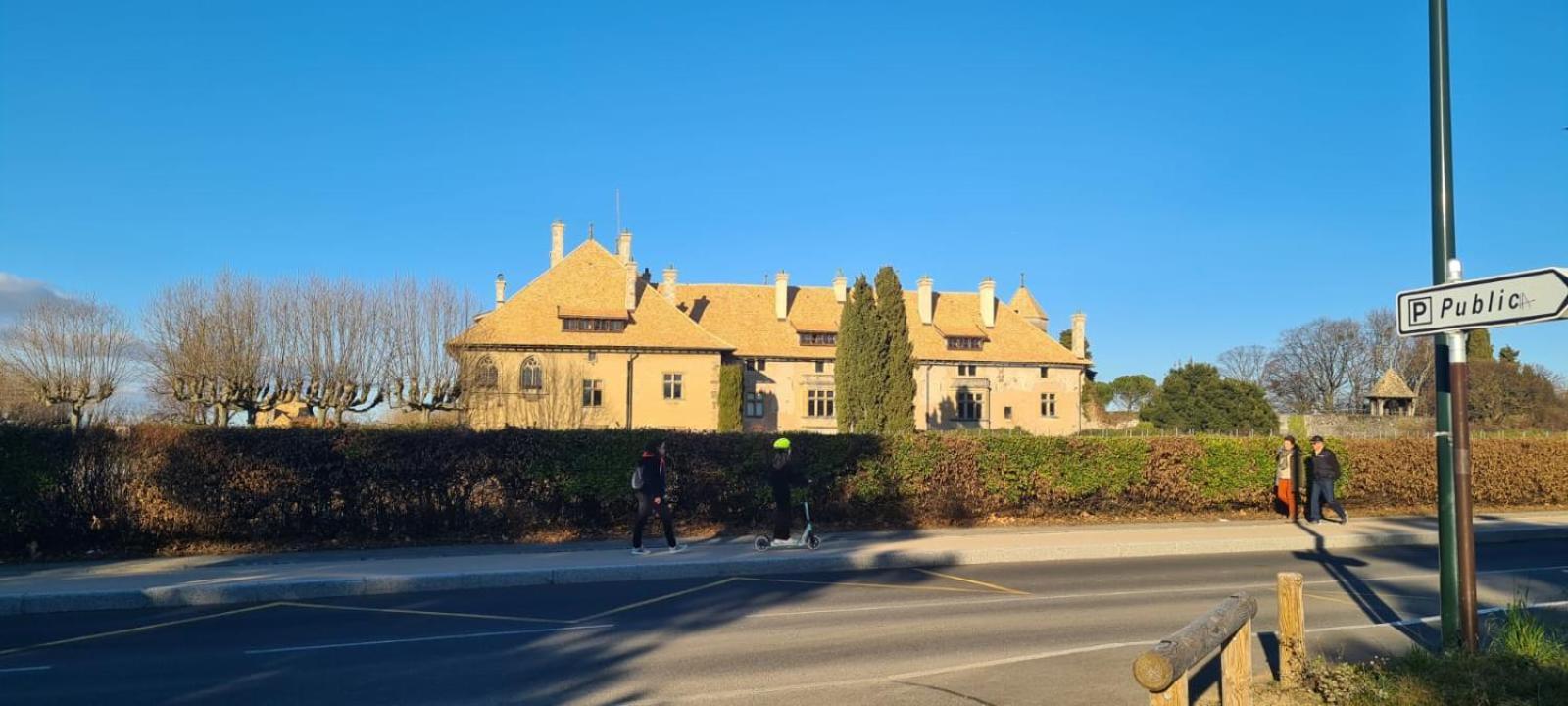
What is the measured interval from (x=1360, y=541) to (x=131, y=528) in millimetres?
19099

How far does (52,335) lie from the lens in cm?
4047

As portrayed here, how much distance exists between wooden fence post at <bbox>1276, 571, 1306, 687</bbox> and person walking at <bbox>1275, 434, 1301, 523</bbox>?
15065mm

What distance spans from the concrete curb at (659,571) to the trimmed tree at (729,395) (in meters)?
40.3

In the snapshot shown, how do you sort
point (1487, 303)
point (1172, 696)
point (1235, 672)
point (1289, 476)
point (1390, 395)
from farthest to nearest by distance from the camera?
point (1390, 395) < point (1289, 476) < point (1487, 303) < point (1235, 672) < point (1172, 696)

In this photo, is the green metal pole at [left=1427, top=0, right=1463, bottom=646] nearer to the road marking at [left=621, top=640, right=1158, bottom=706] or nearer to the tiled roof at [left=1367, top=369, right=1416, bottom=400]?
the road marking at [left=621, top=640, right=1158, bottom=706]

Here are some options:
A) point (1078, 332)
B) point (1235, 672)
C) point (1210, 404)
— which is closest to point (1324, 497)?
point (1235, 672)

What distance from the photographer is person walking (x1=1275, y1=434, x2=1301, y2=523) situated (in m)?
20.5

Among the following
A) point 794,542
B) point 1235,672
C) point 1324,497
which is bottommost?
point 794,542

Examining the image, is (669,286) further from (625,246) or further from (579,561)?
(579,561)

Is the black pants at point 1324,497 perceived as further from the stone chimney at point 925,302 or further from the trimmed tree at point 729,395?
the stone chimney at point 925,302

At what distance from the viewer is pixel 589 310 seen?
6003 cm

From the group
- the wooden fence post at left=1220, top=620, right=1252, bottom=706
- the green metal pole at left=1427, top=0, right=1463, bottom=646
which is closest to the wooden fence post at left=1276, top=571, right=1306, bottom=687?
the wooden fence post at left=1220, top=620, right=1252, bottom=706

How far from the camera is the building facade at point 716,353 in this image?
5716 cm

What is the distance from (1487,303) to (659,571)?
31.8ft
